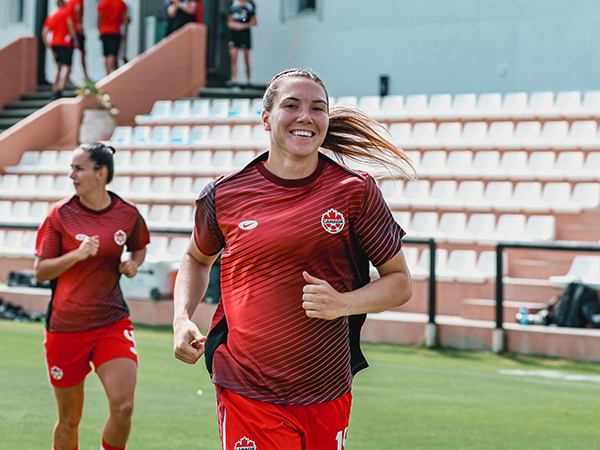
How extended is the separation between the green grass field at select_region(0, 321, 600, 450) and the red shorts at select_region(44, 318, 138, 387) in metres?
0.66

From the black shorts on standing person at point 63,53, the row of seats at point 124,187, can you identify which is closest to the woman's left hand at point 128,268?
the row of seats at point 124,187

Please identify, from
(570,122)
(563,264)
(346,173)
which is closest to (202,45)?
(570,122)

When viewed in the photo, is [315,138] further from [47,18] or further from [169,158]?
[47,18]

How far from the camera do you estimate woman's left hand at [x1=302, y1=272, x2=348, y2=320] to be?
9.36ft

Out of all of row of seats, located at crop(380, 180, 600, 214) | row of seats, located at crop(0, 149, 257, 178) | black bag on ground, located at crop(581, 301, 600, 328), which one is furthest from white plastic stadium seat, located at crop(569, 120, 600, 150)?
row of seats, located at crop(0, 149, 257, 178)

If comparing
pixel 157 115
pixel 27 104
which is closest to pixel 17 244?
pixel 157 115

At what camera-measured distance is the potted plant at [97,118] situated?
18.4 metres

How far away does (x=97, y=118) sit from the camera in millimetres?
18375

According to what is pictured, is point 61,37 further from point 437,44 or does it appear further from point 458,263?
point 458,263

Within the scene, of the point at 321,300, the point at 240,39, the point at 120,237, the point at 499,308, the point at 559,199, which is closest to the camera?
the point at 321,300

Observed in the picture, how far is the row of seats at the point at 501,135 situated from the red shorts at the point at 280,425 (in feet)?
37.0

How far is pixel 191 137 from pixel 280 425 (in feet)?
48.7

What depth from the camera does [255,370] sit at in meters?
3.04

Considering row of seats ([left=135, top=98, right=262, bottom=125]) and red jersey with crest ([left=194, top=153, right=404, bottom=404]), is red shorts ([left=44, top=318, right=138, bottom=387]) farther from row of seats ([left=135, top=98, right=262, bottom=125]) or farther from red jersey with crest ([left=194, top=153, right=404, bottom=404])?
row of seats ([left=135, top=98, right=262, bottom=125])
